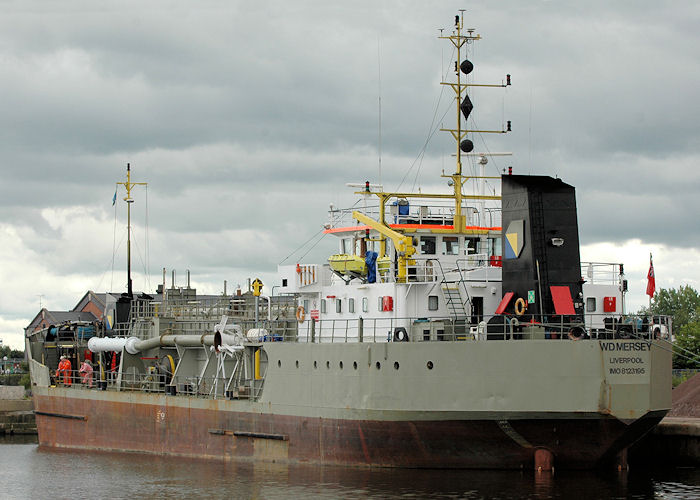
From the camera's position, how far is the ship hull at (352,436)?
27.5 metres

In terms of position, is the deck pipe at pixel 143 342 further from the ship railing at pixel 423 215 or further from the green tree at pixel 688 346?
the green tree at pixel 688 346

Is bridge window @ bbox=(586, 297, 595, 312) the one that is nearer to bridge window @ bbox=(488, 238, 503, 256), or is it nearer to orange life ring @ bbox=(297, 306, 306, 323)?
bridge window @ bbox=(488, 238, 503, 256)

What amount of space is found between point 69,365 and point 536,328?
22314mm

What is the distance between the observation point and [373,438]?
29.2 metres

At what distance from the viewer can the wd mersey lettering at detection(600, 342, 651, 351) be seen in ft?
87.8

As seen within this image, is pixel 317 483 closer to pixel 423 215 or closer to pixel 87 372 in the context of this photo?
pixel 423 215

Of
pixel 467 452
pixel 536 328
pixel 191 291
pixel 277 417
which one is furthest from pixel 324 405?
pixel 191 291

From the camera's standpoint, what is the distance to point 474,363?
90.0ft

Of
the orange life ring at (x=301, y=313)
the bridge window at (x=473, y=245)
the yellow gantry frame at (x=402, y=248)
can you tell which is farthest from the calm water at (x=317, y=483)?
the bridge window at (x=473, y=245)

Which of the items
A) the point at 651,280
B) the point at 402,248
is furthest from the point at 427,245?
the point at 651,280

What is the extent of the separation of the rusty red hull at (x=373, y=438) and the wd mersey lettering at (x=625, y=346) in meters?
1.75

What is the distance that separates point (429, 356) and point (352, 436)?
3.38 m

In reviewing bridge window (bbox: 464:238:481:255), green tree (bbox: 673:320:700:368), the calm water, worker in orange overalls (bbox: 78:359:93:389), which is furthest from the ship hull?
green tree (bbox: 673:320:700:368)

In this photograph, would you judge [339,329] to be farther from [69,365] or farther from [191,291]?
[69,365]
